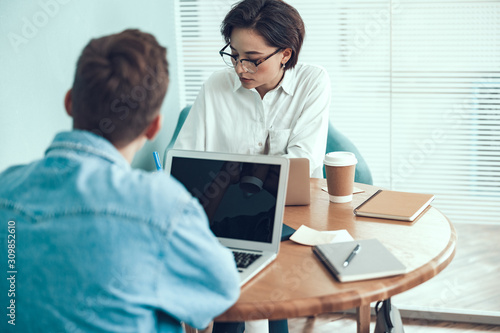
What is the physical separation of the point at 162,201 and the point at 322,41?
2.11 m

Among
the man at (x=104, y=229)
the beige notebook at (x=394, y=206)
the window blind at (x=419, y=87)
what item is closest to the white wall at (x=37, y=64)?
the man at (x=104, y=229)

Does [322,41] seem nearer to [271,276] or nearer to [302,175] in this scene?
[302,175]

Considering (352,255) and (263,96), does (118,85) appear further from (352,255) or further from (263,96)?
(263,96)

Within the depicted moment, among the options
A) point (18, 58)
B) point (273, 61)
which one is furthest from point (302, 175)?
point (18, 58)

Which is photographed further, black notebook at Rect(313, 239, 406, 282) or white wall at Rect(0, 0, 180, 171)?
white wall at Rect(0, 0, 180, 171)

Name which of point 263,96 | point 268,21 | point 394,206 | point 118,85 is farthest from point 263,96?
point 118,85

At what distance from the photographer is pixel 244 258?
46.4 inches

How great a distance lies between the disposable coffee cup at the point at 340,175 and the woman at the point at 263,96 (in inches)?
15.2

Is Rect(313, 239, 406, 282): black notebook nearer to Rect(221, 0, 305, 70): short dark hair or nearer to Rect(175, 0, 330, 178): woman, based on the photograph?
Rect(175, 0, 330, 178): woman

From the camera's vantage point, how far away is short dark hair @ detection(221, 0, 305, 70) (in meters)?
1.92

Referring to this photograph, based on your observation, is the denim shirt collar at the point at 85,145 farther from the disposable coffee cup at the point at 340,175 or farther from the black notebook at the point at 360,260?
the disposable coffee cup at the point at 340,175

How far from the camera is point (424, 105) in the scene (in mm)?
2562

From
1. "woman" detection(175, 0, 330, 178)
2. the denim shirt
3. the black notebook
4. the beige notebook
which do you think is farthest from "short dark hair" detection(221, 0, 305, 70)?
the denim shirt

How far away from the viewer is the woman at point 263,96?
194 centimetres
